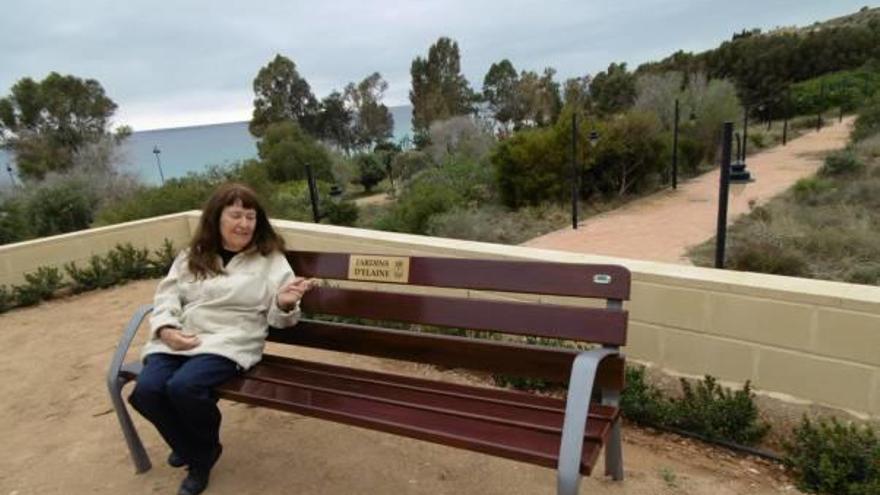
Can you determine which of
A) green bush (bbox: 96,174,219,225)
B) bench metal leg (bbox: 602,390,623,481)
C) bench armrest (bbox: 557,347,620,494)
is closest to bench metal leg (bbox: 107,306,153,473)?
bench armrest (bbox: 557,347,620,494)

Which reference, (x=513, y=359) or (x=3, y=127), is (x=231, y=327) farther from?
(x=3, y=127)

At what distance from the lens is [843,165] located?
14.7m

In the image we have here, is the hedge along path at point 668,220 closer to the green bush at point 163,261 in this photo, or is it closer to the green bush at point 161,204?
the green bush at point 161,204

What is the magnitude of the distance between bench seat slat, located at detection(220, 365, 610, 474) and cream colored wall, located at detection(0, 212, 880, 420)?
3.51 feet

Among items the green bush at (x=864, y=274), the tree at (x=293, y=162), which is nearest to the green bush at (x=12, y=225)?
the green bush at (x=864, y=274)

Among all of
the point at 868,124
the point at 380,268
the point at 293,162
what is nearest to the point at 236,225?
the point at 380,268

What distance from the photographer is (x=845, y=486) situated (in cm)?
218

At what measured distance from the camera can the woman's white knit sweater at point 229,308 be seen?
94.8 inches

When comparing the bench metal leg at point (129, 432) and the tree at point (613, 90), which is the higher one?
the tree at point (613, 90)

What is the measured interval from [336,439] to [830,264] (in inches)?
269

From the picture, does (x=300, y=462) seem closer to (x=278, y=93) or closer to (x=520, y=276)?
(x=520, y=276)

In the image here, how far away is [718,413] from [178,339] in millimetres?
2226

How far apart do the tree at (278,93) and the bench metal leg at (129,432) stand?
52089 mm

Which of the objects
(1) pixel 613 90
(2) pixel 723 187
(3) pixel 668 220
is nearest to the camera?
(2) pixel 723 187
